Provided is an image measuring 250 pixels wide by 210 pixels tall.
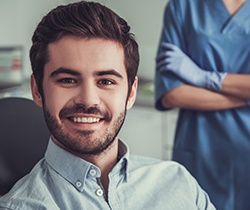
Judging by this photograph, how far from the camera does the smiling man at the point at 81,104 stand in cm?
84

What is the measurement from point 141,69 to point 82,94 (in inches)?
75.1

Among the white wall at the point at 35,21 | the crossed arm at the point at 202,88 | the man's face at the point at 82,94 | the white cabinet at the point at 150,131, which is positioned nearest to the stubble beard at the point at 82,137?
the man's face at the point at 82,94

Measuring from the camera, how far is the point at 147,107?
2643mm

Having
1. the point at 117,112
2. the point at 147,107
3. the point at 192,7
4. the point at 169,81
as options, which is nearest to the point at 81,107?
the point at 117,112

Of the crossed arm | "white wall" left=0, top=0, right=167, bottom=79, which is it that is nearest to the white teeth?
the crossed arm

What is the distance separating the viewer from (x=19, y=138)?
105 cm

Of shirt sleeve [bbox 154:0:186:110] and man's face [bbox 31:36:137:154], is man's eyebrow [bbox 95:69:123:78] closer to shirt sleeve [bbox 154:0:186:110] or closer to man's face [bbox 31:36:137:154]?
man's face [bbox 31:36:137:154]

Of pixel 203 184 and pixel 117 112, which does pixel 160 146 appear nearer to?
pixel 203 184

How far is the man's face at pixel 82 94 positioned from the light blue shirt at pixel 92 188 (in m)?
0.05

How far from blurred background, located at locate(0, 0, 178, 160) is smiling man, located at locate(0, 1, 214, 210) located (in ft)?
5.22

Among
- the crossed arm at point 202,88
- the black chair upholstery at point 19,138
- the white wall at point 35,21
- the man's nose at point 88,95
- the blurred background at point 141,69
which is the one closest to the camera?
the man's nose at point 88,95

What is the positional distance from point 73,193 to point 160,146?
1823 mm

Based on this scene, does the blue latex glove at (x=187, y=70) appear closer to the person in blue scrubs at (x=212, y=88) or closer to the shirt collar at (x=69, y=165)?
the person in blue scrubs at (x=212, y=88)

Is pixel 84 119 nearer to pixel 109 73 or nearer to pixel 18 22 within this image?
pixel 109 73
